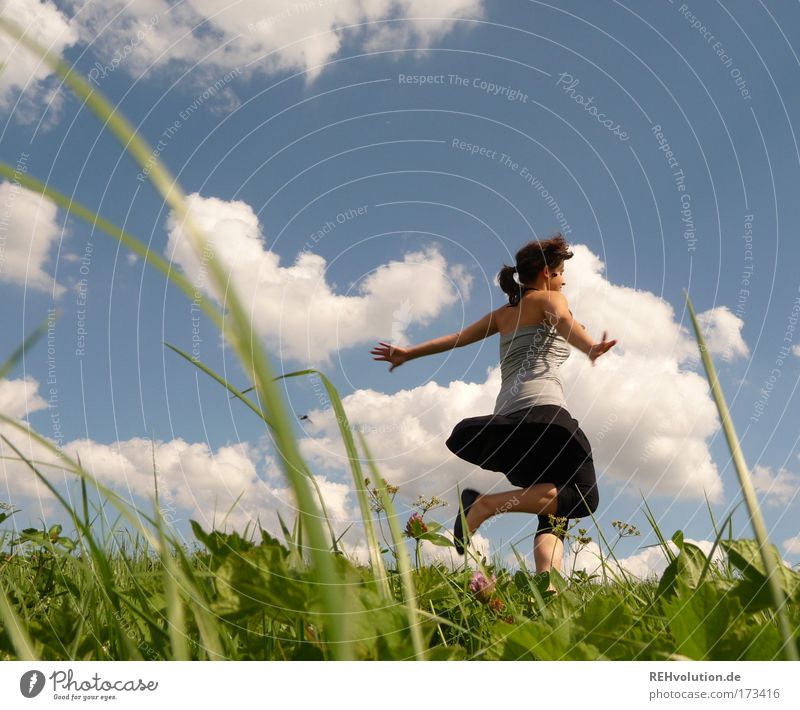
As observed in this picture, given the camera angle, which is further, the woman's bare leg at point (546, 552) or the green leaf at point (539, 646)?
the woman's bare leg at point (546, 552)

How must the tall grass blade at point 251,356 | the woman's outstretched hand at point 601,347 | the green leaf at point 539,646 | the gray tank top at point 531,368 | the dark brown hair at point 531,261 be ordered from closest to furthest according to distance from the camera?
the tall grass blade at point 251,356, the green leaf at point 539,646, the woman's outstretched hand at point 601,347, the gray tank top at point 531,368, the dark brown hair at point 531,261

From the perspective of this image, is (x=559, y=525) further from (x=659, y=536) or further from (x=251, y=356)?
(x=251, y=356)

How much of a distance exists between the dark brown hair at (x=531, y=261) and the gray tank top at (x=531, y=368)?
439 mm

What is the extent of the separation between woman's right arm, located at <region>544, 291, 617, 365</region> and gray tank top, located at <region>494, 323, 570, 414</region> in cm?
9

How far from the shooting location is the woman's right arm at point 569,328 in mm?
4809

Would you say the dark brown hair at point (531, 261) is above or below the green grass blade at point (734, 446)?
above

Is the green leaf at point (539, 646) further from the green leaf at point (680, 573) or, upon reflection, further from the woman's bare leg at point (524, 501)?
the woman's bare leg at point (524, 501)

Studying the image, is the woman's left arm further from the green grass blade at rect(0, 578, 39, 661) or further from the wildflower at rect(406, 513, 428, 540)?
the green grass blade at rect(0, 578, 39, 661)

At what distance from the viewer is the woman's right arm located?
15.8 ft

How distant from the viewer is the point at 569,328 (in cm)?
534

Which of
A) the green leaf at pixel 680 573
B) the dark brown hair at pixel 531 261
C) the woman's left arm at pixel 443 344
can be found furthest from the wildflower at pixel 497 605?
the dark brown hair at pixel 531 261

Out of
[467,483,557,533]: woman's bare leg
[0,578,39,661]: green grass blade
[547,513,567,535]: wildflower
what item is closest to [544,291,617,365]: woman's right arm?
[467,483,557,533]: woman's bare leg
